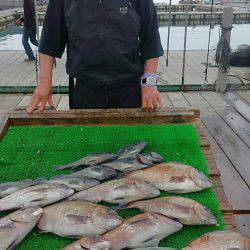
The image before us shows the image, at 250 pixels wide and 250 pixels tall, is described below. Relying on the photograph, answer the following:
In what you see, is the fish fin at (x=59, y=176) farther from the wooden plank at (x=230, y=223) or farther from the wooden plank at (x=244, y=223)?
the wooden plank at (x=244, y=223)

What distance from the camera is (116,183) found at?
7.72 feet

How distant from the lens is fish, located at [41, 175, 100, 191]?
2.38 m

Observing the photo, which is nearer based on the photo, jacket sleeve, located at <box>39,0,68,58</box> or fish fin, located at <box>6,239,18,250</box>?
fish fin, located at <box>6,239,18,250</box>

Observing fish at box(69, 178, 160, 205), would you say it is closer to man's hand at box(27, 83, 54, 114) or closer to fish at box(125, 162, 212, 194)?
fish at box(125, 162, 212, 194)

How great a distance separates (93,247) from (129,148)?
1121 millimetres

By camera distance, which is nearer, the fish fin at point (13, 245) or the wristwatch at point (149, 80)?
the fish fin at point (13, 245)

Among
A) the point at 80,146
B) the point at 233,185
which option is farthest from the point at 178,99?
the point at 80,146

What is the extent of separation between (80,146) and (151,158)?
61 cm

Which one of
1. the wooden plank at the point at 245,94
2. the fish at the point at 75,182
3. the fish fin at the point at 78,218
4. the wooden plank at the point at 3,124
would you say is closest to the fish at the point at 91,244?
the fish fin at the point at 78,218

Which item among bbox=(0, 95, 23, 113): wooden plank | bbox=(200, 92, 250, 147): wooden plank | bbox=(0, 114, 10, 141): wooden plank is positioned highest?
bbox=(0, 114, 10, 141): wooden plank

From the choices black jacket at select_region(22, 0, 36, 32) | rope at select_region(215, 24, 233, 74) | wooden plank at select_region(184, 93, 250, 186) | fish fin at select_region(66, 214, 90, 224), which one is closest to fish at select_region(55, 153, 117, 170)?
fish fin at select_region(66, 214, 90, 224)

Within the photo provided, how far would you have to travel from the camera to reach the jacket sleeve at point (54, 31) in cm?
324

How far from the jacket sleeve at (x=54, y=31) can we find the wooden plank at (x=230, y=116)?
10.0 ft

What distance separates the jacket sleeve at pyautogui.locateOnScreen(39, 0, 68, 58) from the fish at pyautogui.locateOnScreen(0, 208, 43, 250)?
1.67 metres
